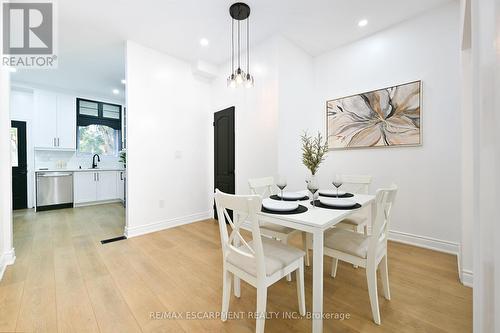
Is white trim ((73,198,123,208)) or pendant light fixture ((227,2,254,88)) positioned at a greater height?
pendant light fixture ((227,2,254,88))

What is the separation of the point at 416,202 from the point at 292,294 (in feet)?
6.85

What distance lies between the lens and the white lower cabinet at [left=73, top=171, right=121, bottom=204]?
5.01 meters

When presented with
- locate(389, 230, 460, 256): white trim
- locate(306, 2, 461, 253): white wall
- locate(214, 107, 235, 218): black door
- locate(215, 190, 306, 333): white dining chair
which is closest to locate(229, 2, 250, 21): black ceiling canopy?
locate(214, 107, 235, 218): black door

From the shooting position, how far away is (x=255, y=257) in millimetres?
1226

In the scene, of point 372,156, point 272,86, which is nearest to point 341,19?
point 272,86

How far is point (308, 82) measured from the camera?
349 centimetres

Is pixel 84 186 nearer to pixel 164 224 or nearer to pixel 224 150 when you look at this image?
pixel 164 224

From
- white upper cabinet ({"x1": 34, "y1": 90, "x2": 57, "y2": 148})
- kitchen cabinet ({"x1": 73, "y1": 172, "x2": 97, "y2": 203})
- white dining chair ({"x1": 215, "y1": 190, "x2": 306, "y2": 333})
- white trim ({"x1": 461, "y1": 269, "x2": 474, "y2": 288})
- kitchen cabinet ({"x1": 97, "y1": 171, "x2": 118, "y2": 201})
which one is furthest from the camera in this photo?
kitchen cabinet ({"x1": 97, "y1": 171, "x2": 118, "y2": 201})

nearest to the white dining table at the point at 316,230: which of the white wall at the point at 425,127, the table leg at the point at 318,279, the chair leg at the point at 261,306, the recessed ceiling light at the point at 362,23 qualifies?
the table leg at the point at 318,279

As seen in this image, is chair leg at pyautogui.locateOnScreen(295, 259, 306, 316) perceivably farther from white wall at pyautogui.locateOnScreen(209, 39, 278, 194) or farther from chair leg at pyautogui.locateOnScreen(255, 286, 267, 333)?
white wall at pyautogui.locateOnScreen(209, 39, 278, 194)

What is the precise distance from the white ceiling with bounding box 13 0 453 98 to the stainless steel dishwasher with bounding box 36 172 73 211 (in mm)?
2642

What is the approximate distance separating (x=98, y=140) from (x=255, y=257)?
21.0ft

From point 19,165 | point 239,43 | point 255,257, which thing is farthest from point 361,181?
point 19,165
